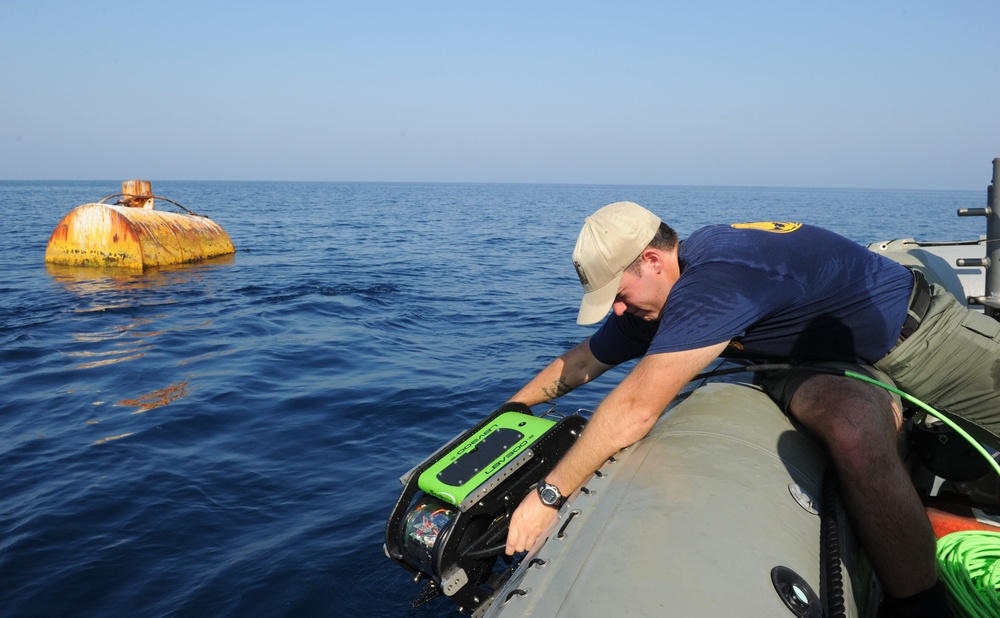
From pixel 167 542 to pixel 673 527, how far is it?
333 centimetres

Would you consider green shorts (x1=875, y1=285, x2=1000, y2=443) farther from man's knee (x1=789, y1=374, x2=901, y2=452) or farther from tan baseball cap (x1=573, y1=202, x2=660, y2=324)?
tan baseball cap (x1=573, y1=202, x2=660, y2=324)

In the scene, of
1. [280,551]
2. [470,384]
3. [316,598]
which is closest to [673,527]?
[316,598]

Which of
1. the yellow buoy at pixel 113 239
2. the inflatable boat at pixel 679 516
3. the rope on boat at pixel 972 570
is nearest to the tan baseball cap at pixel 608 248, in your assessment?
the inflatable boat at pixel 679 516

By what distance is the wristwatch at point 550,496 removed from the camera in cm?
251

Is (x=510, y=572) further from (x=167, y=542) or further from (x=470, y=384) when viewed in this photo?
(x=470, y=384)

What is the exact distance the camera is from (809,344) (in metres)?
2.82

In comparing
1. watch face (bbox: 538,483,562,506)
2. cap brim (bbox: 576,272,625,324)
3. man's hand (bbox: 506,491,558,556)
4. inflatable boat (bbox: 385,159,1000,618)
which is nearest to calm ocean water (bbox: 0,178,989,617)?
inflatable boat (bbox: 385,159,1000,618)

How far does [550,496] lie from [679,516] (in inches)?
21.5

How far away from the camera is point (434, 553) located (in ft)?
8.45

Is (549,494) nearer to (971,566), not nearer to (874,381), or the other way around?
(874,381)

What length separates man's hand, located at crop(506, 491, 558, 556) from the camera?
2.51 metres

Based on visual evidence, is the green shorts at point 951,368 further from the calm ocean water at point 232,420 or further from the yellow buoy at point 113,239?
the yellow buoy at point 113,239

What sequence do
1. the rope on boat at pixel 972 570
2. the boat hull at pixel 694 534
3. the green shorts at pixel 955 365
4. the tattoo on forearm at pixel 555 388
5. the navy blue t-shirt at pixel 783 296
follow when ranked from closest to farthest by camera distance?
the boat hull at pixel 694 534
the rope on boat at pixel 972 570
the navy blue t-shirt at pixel 783 296
the green shorts at pixel 955 365
the tattoo on forearm at pixel 555 388

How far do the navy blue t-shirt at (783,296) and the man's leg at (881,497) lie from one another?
353mm
